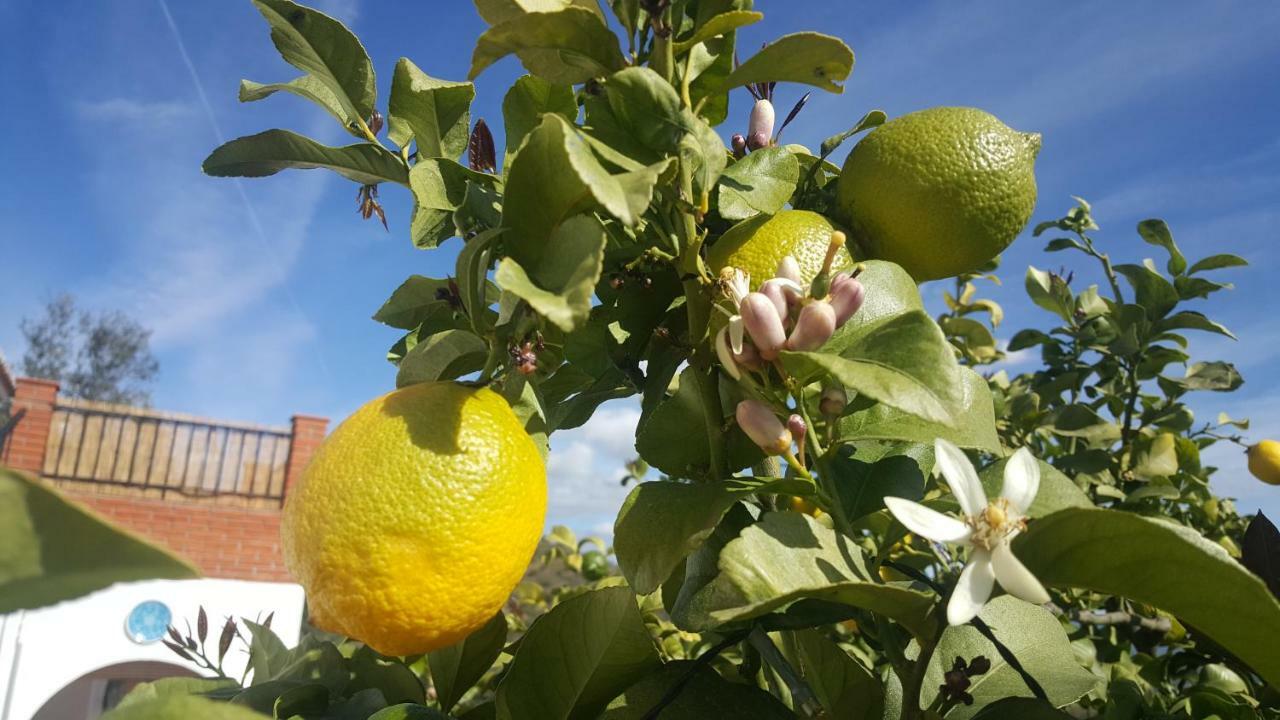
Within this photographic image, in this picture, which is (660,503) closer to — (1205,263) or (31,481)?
(31,481)

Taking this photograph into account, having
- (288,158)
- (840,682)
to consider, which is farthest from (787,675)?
(288,158)

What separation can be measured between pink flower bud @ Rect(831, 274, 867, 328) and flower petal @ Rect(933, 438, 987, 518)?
0.07 meters

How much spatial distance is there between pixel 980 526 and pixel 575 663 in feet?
Answer: 0.75

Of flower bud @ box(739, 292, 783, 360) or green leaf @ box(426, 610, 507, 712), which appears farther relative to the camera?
green leaf @ box(426, 610, 507, 712)

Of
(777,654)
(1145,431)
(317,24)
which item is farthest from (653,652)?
(1145,431)

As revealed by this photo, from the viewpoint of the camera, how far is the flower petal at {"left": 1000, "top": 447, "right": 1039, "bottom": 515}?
1.32 feet

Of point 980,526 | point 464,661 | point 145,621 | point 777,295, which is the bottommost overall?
point 145,621

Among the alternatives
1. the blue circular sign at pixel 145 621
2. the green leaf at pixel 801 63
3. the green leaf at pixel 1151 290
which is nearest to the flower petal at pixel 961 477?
the green leaf at pixel 801 63

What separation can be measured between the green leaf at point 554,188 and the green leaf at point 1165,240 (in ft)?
4.11

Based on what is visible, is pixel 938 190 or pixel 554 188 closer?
pixel 554 188

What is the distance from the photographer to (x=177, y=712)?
20 centimetres

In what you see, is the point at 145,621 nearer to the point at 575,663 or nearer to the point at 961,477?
the point at 575,663

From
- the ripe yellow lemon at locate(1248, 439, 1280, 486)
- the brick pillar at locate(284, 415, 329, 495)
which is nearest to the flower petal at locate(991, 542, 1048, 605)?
the ripe yellow lemon at locate(1248, 439, 1280, 486)

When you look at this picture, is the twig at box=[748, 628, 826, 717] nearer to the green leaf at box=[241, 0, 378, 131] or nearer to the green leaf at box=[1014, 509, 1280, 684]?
the green leaf at box=[1014, 509, 1280, 684]
